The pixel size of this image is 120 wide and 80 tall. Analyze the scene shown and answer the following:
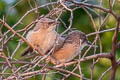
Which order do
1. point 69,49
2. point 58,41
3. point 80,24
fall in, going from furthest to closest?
point 80,24 < point 69,49 < point 58,41

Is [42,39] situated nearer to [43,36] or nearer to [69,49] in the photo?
[43,36]

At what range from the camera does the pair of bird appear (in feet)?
12.8

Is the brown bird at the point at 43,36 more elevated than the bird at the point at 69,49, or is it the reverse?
the brown bird at the point at 43,36

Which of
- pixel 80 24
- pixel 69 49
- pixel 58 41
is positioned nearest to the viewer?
pixel 58 41

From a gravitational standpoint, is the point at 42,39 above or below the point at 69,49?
above

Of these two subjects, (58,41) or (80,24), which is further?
(80,24)

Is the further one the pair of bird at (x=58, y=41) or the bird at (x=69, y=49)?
the bird at (x=69, y=49)

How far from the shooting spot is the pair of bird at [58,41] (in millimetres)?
3891

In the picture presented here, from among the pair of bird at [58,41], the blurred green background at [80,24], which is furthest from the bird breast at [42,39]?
the blurred green background at [80,24]

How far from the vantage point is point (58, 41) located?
3910 millimetres

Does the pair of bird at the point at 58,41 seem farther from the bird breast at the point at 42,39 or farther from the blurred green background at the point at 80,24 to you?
the blurred green background at the point at 80,24

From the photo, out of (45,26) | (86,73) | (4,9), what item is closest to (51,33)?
(45,26)

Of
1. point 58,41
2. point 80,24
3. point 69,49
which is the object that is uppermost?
point 58,41

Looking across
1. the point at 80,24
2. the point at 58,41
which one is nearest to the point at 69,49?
the point at 58,41
